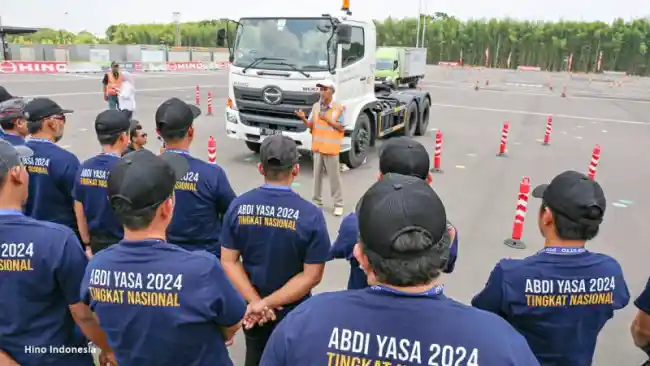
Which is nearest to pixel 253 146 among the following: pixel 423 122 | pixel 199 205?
pixel 423 122

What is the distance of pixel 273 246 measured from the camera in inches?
112

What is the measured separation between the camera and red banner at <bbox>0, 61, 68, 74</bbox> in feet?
82.3

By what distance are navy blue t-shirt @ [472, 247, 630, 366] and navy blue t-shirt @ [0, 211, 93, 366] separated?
1967 millimetres

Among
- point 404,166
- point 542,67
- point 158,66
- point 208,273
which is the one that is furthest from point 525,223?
point 542,67

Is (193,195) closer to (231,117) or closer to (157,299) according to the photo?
(157,299)

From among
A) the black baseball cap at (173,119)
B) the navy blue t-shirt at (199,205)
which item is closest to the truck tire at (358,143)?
the black baseball cap at (173,119)

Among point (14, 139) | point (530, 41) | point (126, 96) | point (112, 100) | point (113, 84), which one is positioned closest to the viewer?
point (14, 139)

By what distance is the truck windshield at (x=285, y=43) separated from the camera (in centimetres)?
A: 855

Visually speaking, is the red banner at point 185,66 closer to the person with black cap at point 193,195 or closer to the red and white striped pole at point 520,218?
the red and white striped pole at point 520,218

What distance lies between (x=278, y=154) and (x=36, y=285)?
1.45 m

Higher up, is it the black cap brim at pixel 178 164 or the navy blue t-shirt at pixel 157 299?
the black cap brim at pixel 178 164

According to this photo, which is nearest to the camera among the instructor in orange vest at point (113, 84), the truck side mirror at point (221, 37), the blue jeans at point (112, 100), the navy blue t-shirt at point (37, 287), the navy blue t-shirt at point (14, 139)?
the navy blue t-shirt at point (37, 287)

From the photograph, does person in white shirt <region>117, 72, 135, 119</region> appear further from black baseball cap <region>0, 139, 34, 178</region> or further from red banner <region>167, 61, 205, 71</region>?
red banner <region>167, 61, 205, 71</region>

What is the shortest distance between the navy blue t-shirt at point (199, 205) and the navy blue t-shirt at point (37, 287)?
1.17 meters
